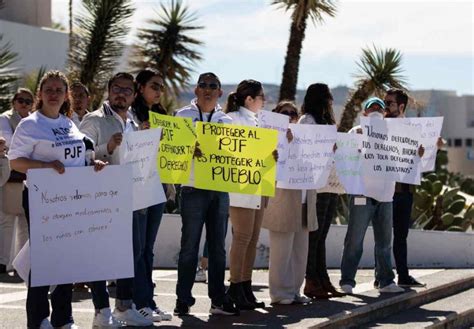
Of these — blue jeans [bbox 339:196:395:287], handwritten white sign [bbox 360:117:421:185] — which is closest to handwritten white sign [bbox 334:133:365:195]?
handwritten white sign [bbox 360:117:421:185]

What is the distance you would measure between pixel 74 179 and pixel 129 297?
1352mm

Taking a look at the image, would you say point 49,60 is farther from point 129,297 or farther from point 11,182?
point 129,297

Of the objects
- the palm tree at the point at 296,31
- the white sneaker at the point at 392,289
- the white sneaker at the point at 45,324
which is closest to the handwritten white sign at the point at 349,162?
the white sneaker at the point at 392,289

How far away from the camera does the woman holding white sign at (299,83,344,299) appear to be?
11.2 meters

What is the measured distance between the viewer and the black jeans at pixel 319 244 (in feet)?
37.9

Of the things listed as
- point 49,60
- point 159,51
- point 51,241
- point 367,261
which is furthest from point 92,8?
point 51,241

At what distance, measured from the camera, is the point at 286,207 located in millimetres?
10922

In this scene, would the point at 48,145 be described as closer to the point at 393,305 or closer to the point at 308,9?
the point at 393,305

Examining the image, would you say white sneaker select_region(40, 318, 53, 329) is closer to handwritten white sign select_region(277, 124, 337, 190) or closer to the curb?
the curb

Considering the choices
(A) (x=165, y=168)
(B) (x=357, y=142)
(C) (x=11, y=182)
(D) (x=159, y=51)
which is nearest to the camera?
(A) (x=165, y=168)

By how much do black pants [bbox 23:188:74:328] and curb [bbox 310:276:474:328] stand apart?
2.12m

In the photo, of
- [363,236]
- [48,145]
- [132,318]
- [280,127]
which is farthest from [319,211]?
[48,145]

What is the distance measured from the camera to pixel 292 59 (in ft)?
76.6

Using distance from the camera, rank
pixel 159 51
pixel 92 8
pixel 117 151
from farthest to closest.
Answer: pixel 159 51, pixel 92 8, pixel 117 151
